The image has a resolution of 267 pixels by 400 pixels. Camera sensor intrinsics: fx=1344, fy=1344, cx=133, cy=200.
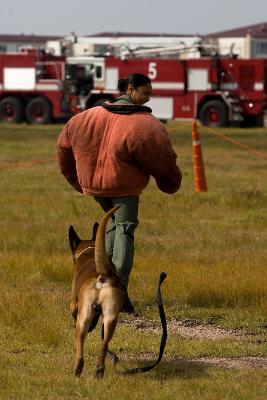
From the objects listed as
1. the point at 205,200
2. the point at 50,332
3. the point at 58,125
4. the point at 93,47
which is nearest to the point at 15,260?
the point at 50,332

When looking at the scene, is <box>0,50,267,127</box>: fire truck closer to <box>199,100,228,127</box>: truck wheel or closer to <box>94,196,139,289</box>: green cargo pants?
<box>199,100,228,127</box>: truck wheel

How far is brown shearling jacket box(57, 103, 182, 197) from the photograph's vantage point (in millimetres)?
8258

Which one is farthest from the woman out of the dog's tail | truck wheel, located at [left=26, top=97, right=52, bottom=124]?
truck wheel, located at [left=26, top=97, right=52, bottom=124]

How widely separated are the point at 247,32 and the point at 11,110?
232 ft

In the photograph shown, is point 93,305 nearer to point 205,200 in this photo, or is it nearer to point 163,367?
point 163,367

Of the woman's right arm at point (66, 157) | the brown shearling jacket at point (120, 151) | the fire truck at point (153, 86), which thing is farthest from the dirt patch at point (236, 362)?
the fire truck at point (153, 86)

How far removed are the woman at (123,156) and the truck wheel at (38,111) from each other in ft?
134

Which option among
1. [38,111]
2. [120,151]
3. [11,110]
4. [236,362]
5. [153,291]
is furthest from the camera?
[11,110]

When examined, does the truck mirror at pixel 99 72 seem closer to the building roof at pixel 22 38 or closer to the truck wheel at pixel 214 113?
the truck wheel at pixel 214 113

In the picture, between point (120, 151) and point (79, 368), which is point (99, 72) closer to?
point (120, 151)

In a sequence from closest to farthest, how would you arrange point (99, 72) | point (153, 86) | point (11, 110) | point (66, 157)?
point (66, 157) → point (153, 86) → point (99, 72) → point (11, 110)

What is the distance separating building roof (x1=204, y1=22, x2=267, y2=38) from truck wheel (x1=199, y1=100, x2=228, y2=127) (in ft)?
230

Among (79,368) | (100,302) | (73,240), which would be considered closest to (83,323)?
(100,302)

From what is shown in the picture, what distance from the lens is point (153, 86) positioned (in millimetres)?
47250
